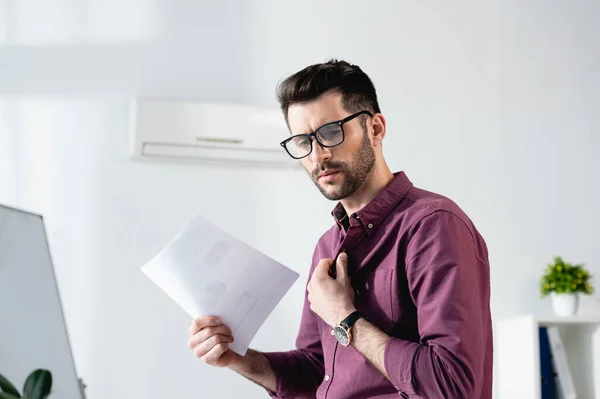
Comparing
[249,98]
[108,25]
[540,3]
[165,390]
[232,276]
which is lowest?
[165,390]

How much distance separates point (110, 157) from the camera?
9.21ft

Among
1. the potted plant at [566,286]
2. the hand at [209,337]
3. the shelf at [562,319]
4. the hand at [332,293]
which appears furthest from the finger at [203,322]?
the potted plant at [566,286]

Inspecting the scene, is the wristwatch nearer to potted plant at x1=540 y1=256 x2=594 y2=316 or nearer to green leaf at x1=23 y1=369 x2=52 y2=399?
green leaf at x1=23 y1=369 x2=52 y2=399

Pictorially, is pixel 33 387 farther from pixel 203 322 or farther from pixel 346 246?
pixel 346 246

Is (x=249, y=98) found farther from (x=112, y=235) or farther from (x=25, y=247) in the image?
(x=25, y=247)

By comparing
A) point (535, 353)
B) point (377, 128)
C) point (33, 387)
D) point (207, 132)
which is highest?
point (207, 132)

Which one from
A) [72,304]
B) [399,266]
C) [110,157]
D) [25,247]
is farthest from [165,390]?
[399,266]

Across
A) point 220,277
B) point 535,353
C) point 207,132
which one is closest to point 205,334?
point 220,277

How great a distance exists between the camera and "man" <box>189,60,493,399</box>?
1.34m

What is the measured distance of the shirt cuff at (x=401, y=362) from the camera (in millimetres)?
1338

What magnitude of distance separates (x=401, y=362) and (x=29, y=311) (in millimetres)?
857

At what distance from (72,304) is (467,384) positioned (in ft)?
5.81

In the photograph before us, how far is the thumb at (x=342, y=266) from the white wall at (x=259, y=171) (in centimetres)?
133

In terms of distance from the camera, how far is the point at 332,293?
59.1 inches
